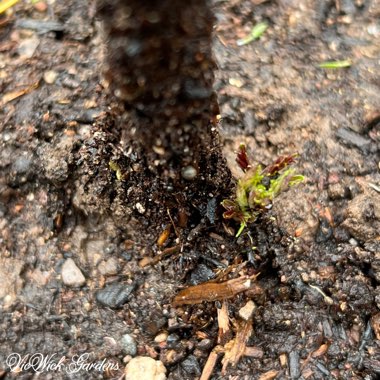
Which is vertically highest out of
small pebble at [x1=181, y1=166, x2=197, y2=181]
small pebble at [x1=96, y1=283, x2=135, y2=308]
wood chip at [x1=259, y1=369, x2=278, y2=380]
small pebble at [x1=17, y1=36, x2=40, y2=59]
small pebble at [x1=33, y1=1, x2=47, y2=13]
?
small pebble at [x1=33, y1=1, x2=47, y2=13]

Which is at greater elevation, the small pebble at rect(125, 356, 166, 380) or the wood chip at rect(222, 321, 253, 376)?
the small pebble at rect(125, 356, 166, 380)

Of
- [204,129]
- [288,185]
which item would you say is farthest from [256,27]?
[204,129]

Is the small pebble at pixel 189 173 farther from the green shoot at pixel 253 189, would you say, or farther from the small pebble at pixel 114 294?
the small pebble at pixel 114 294

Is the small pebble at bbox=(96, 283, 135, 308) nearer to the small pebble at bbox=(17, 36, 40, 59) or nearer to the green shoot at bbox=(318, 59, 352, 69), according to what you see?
the small pebble at bbox=(17, 36, 40, 59)

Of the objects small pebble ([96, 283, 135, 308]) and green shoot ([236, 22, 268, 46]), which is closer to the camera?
small pebble ([96, 283, 135, 308])

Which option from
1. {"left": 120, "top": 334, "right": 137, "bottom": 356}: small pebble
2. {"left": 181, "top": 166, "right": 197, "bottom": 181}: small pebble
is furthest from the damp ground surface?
{"left": 181, "top": 166, "right": 197, "bottom": 181}: small pebble

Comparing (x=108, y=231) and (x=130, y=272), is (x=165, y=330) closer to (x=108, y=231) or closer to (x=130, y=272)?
(x=130, y=272)

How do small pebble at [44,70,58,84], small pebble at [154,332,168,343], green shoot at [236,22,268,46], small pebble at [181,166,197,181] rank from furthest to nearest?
green shoot at [236,22,268,46]
small pebble at [44,70,58,84]
small pebble at [154,332,168,343]
small pebble at [181,166,197,181]
